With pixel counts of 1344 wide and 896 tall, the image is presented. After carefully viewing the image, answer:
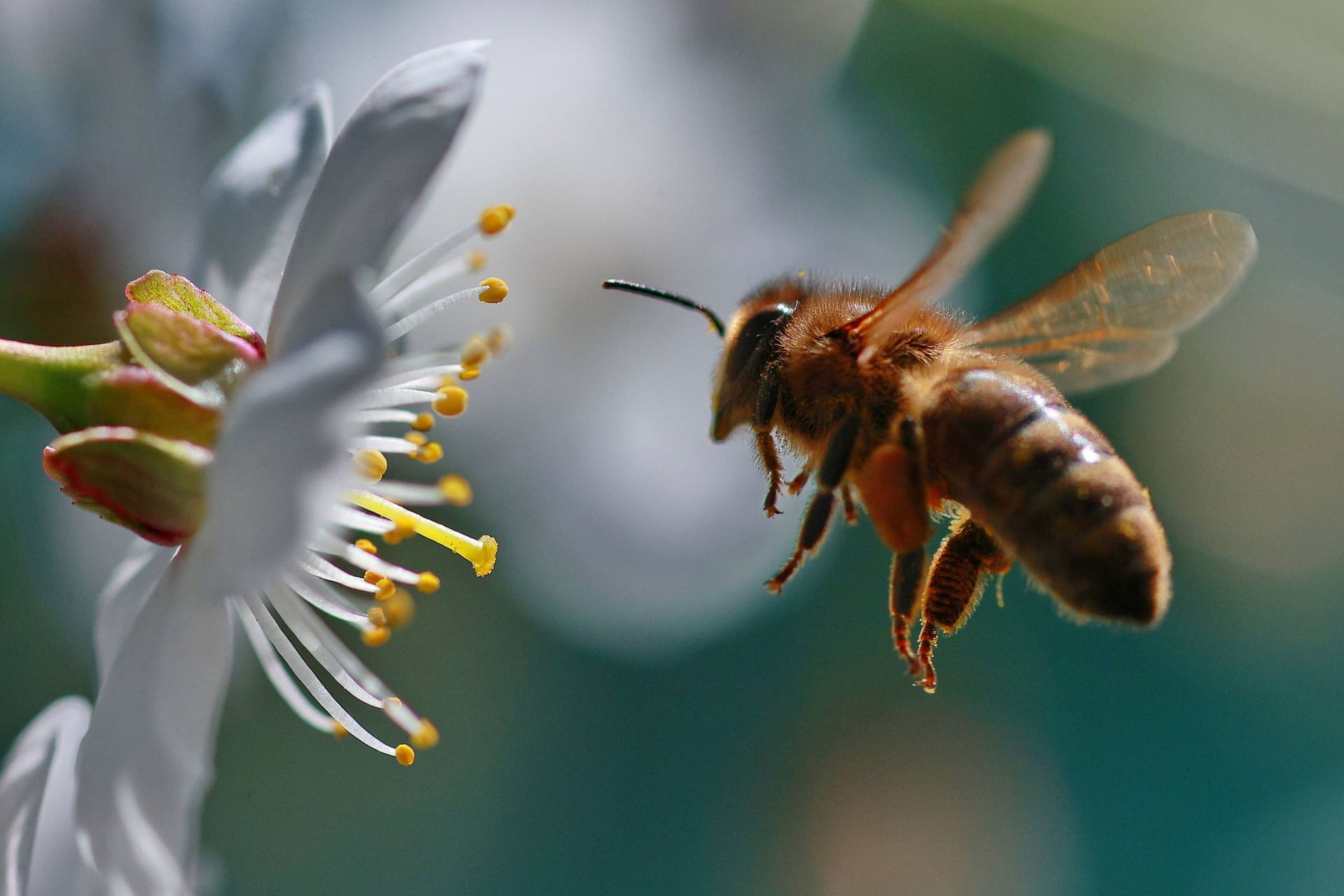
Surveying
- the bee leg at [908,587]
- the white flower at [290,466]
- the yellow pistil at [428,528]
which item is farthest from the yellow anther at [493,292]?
the bee leg at [908,587]

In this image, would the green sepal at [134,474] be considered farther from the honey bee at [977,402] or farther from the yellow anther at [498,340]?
the honey bee at [977,402]

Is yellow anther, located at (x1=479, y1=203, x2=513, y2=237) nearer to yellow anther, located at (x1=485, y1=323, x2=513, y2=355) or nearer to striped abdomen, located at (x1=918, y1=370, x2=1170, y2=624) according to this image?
yellow anther, located at (x1=485, y1=323, x2=513, y2=355)

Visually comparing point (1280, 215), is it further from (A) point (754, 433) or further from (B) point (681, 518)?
(A) point (754, 433)

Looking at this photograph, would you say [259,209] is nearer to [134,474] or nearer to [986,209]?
[134,474]

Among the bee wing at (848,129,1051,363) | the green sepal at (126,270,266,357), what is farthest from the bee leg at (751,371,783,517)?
the green sepal at (126,270,266,357)

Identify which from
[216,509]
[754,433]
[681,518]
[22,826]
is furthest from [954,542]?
[681,518]

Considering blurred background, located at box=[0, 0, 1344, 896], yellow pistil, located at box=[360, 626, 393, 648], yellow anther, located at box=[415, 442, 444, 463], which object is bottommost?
blurred background, located at box=[0, 0, 1344, 896]
